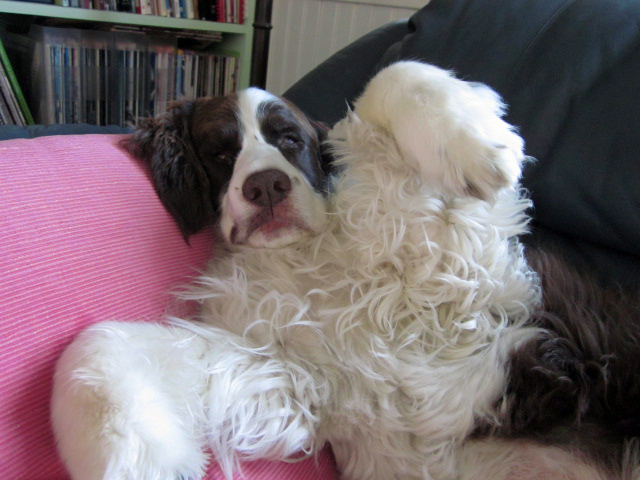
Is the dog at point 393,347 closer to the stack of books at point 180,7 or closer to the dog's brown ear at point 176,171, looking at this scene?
the dog's brown ear at point 176,171

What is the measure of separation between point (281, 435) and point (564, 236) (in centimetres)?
79

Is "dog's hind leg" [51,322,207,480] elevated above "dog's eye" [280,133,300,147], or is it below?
below

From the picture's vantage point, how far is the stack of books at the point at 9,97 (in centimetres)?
231

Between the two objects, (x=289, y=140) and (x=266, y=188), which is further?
(x=289, y=140)

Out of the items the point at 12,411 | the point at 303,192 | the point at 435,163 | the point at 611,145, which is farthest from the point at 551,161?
the point at 12,411

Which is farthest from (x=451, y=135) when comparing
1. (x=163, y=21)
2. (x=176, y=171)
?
(x=163, y=21)

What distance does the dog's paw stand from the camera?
0.83m

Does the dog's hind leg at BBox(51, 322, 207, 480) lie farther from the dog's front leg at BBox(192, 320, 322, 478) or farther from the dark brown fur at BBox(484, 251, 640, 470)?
the dark brown fur at BBox(484, 251, 640, 470)

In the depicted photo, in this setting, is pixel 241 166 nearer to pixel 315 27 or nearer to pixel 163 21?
pixel 163 21

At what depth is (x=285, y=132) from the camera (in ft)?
4.23

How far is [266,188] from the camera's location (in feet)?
3.54

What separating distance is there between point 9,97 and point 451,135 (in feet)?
7.47

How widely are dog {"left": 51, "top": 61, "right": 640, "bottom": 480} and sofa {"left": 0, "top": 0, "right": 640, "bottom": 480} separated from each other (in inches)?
2.1

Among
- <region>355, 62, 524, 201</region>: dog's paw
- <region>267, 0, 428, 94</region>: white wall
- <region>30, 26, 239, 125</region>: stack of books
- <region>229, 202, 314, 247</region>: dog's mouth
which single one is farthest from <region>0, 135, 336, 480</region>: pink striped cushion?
<region>267, 0, 428, 94</region>: white wall
